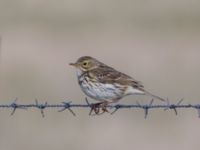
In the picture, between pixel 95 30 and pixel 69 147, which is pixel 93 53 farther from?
pixel 69 147

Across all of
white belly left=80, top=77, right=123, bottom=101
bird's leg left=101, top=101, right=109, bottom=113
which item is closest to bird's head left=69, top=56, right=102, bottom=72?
white belly left=80, top=77, right=123, bottom=101

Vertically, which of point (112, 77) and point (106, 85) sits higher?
point (112, 77)

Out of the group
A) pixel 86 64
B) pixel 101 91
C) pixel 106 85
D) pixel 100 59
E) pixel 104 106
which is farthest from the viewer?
pixel 100 59

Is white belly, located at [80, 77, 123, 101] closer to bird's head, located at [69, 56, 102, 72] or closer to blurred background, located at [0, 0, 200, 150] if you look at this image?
bird's head, located at [69, 56, 102, 72]

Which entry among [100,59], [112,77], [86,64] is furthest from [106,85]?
[100,59]

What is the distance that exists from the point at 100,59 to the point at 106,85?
7.10m

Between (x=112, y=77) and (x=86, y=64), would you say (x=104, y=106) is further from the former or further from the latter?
(x=86, y=64)

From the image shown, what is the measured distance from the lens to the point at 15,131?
16625 mm

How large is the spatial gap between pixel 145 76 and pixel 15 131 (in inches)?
121

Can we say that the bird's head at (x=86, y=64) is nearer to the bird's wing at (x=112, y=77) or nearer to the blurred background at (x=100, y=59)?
the bird's wing at (x=112, y=77)

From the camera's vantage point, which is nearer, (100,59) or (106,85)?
(106,85)

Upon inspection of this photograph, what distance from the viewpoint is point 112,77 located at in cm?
1309

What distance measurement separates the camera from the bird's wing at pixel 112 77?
1294 cm

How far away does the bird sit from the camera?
12.8m
